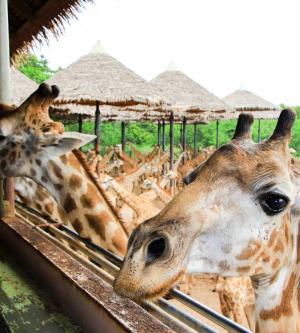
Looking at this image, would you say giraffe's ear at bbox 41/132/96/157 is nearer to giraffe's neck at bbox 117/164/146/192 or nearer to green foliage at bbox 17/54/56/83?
giraffe's neck at bbox 117/164/146/192

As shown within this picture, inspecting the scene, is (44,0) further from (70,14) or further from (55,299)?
(55,299)

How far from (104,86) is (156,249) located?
23.7 ft

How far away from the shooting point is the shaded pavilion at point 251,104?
52.1 feet

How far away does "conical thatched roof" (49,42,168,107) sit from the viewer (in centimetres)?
822

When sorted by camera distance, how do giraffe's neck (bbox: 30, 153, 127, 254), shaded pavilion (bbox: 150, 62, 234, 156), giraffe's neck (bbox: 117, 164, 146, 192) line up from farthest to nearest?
shaded pavilion (bbox: 150, 62, 234, 156), giraffe's neck (bbox: 117, 164, 146, 192), giraffe's neck (bbox: 30, 153, 127, 254)

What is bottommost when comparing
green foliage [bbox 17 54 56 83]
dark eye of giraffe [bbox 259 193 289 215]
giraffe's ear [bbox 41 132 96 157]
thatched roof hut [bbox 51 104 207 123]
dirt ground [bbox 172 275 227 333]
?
dirt ground [bbox 172 275 227 333]

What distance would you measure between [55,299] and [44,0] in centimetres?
261

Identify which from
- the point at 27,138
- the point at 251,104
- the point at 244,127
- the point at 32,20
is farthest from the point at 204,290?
the point at 251,104

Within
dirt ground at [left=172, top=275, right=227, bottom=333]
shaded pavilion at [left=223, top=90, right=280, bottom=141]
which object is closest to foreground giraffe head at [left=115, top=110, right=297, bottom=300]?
dirt ground at [left=172, top=275, right=227, bottom=333]

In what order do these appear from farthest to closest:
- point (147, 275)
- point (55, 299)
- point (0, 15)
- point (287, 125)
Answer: point (0, 15), point (55, 299), point (287, 125), point (147, 275)

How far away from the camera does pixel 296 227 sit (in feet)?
6.43

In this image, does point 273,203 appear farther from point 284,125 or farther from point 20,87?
point 20,87

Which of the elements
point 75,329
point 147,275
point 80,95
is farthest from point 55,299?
point 80,95

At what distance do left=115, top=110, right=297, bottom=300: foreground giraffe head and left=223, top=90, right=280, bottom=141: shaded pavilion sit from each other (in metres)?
13.7
